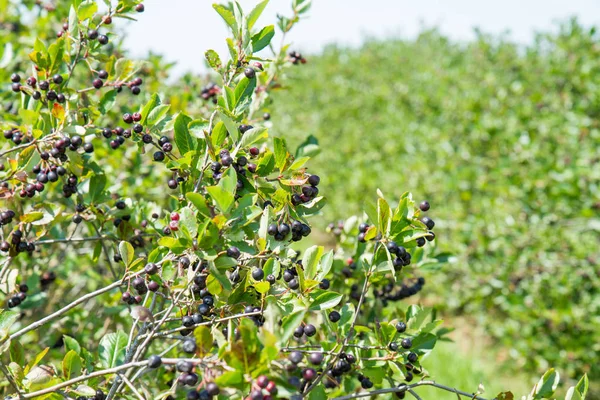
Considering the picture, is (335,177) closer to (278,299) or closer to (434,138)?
(434,138)

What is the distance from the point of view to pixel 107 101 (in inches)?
79.8

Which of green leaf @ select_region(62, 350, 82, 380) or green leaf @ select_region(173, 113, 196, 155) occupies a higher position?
green leaf @ select_region(173, 113, 196, 155)

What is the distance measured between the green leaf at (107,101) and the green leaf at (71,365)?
918mm

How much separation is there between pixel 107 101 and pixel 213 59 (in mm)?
602

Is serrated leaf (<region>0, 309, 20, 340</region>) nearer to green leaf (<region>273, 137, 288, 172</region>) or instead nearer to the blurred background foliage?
green leaf (<region>273, 137, 288, 172</region>)

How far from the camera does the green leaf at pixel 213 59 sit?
1.62 metres

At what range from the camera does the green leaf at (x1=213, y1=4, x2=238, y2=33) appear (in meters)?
1.56

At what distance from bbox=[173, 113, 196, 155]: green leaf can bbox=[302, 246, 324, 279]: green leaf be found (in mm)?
475

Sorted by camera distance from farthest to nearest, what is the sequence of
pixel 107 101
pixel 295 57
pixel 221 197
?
pixel 295 57 → pixel 107 101 → pixel 221 197

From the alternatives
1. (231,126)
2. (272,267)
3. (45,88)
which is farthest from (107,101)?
(272,267)

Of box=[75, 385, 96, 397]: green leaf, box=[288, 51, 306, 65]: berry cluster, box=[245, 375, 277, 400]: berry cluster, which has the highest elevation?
box=[288, 51, 306, 65]: berry cluster

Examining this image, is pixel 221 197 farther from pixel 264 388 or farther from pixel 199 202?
pixel 264 388

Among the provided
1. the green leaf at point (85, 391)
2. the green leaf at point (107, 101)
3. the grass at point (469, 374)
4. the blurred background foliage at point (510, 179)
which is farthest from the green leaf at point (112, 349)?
the grass at point (469, 374)

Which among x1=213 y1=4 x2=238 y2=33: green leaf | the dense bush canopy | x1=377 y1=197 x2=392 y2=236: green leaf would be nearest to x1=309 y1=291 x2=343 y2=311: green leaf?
the dense bush canopy
